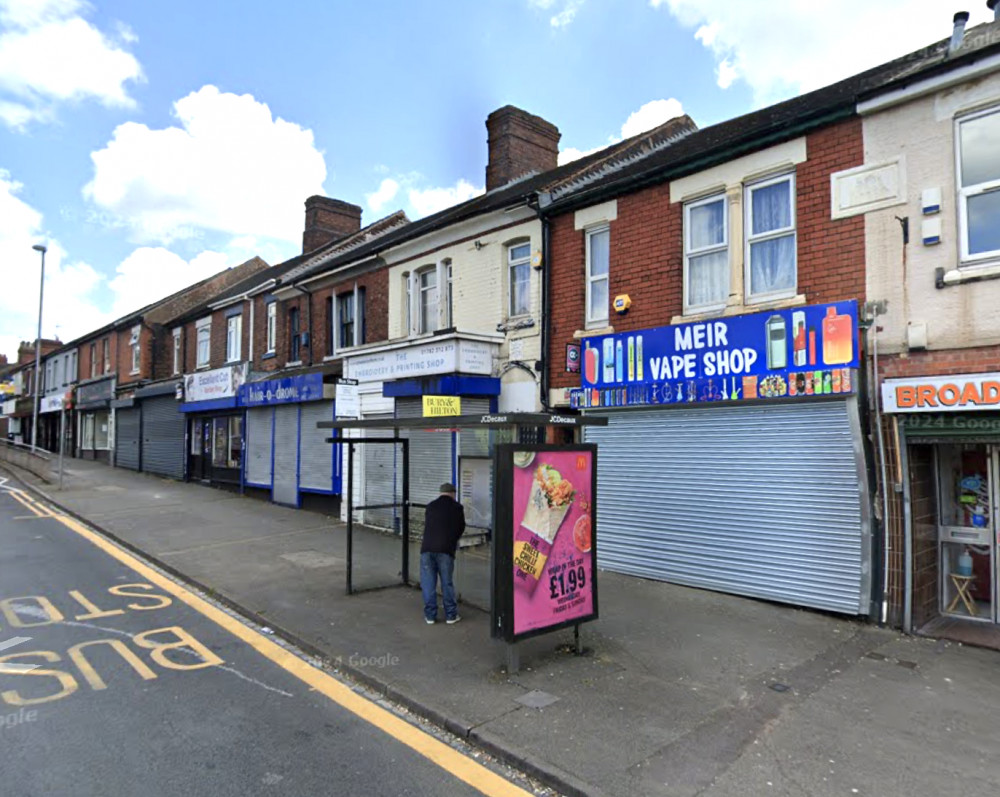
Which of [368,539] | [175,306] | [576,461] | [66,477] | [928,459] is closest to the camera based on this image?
[576,461]

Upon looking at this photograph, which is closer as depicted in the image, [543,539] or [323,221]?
[543,539]

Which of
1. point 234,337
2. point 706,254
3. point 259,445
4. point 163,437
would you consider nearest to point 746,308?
point 706,254

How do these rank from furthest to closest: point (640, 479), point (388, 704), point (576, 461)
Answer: point (640, 479) → point (576, 461) → point (388, 704)

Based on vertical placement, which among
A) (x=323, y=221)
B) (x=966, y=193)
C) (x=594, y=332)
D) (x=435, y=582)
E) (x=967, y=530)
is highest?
(x=323, y=221)

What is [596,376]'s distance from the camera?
389 inches

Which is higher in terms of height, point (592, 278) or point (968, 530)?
point (592, 278)

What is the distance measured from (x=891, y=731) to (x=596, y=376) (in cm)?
611

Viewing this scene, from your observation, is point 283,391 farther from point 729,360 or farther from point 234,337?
point 729,360

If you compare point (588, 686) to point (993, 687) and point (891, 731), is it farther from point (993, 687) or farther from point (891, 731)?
point (993, 687)

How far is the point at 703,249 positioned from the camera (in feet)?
29.4

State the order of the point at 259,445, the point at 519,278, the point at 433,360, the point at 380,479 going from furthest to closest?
the point at 259,445 < the point at 380,479 < the point at 519,278 < the point at 433,360

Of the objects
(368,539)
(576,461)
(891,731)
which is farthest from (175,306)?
(891,731)

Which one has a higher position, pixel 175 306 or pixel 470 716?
pixel 175 306

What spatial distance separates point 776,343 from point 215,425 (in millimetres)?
18718
